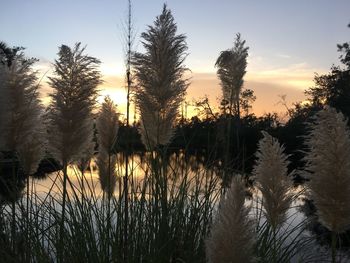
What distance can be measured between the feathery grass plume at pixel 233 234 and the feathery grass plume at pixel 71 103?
2.30 metres

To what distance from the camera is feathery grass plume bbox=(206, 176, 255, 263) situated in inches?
73.8

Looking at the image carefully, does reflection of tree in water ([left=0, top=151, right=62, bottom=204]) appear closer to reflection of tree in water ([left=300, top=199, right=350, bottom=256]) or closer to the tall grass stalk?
the tall grass stalk

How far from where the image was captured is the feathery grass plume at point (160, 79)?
429cm

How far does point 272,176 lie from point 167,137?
1.27 m

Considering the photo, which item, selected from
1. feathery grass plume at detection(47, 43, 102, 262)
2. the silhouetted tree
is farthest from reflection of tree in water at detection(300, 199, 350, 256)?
the silhouetted tree

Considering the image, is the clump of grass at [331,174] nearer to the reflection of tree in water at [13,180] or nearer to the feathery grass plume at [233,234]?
the feathery grass plume at [233,234]

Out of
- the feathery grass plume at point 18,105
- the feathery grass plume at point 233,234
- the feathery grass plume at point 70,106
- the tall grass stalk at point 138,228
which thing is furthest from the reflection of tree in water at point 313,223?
the feathery grass plume at point 18,105

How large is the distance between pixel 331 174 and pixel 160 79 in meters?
1.85

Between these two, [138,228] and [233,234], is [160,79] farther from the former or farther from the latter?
[233,234]

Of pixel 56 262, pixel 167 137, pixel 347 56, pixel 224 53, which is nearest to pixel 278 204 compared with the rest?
pixel 167 137

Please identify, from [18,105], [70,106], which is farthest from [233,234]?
[18,105]

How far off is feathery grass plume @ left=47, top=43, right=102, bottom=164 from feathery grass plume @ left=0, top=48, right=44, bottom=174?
14.5 inches

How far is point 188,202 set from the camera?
4.93 meters

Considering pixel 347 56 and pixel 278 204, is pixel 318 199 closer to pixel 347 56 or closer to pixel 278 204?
pixel 278 204
